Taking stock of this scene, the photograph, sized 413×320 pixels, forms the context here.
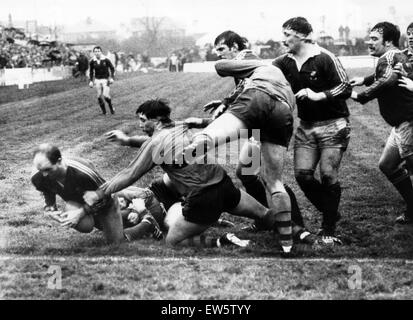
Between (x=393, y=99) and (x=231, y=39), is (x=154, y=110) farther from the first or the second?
(x=393, y=99)

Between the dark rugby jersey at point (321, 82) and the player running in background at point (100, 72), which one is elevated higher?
the dark rugby jersey at point (321, 82)

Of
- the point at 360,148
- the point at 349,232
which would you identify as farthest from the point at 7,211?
the point at 360,148

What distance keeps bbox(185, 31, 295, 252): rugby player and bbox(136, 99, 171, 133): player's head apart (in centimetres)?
42

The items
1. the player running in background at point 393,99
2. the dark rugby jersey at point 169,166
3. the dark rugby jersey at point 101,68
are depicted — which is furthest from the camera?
the dark rugby jersey at point 101,68

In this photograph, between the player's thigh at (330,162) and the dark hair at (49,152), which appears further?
the player's thigh at (330,162)

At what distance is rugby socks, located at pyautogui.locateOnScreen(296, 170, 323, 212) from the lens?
4844mm

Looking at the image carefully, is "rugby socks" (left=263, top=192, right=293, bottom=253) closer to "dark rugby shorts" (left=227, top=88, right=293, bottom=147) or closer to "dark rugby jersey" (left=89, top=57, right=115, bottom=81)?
"dark rugby shorts" (left=227, top=88, right=293, bottom=147)

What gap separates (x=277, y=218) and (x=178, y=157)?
854 mm

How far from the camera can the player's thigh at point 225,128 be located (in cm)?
422

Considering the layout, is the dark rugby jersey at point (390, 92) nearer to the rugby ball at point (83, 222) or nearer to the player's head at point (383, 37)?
the player's head at point (383, 37)

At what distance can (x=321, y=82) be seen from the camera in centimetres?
482

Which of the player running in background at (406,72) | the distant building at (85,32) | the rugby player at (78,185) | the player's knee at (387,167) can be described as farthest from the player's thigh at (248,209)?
the distant building at (85,32)
